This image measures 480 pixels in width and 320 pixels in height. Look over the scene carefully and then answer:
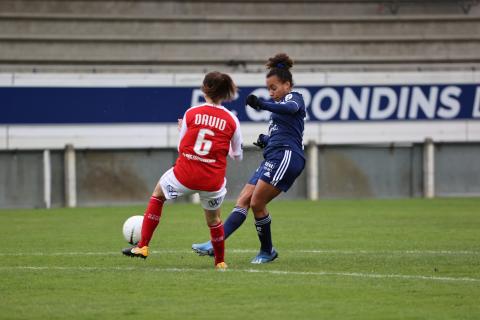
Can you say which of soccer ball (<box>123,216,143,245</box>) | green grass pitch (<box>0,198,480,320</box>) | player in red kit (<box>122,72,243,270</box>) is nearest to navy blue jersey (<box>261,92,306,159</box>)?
player in red kit (<box>122,72,243,270</box>)

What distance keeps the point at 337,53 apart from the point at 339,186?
4.84m

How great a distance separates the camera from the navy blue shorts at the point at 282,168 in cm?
1051

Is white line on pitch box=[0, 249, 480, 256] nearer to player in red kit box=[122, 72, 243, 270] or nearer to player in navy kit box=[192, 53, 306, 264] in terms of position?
player in navy kit box=[192, 53, 306, 264]

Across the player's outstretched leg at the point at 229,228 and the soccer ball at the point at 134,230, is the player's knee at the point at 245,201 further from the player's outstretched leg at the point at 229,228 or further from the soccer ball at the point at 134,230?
the soccer ball at the point at 134,230

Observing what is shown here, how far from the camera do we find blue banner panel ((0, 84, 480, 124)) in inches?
864

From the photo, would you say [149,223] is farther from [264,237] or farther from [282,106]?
[282,106]

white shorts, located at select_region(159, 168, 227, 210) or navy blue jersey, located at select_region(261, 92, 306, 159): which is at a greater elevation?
navy blue jersey, located at select_region(261, 92, 306, 159)

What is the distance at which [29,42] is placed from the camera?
25391 mm

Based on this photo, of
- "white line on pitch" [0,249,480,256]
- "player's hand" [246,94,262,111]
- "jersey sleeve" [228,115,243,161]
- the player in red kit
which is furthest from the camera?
"white line on pitch" [0,249,480,256]

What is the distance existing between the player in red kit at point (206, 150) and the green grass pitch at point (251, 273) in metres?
0.69

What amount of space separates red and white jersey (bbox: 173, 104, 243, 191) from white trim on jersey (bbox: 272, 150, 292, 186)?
93 cm

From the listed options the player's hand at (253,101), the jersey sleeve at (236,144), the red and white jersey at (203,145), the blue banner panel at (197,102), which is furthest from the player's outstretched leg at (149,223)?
the blue banner panel at (197,102)

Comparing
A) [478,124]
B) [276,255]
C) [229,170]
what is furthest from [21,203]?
Result: [276,255]

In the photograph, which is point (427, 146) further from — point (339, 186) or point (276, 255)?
point (276, 255)
